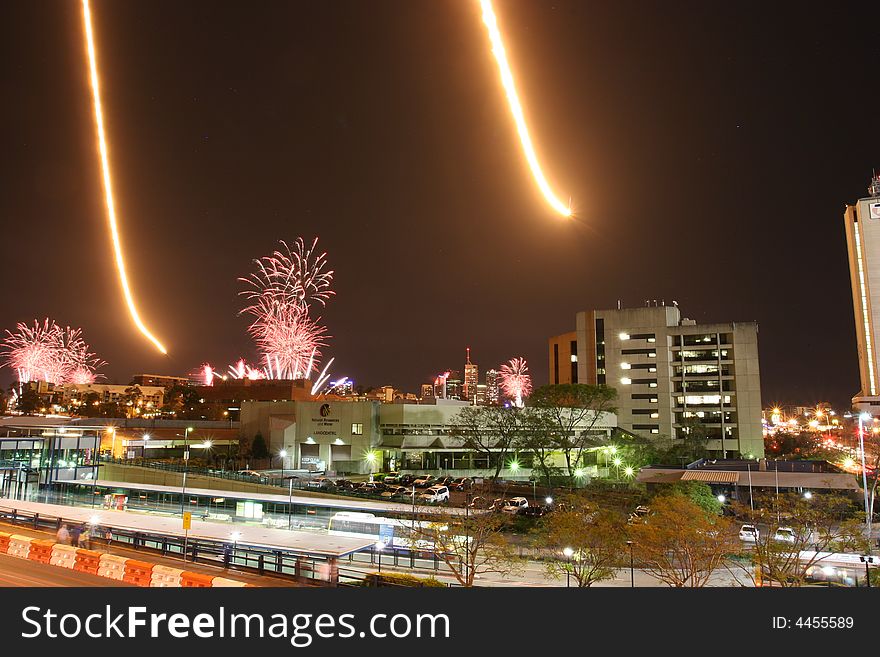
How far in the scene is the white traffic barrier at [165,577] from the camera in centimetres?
1368

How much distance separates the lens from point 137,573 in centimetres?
1470

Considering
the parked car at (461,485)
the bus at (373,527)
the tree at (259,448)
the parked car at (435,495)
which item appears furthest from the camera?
the tree at (259,448)

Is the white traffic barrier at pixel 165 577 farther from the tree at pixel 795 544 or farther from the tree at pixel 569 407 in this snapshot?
the tree at pixel 569 407

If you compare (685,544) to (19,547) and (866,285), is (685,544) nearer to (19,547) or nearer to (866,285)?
(19,547)

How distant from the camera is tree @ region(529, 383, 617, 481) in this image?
5361cm

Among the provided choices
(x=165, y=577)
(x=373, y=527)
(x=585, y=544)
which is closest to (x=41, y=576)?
(x=165, y=577)

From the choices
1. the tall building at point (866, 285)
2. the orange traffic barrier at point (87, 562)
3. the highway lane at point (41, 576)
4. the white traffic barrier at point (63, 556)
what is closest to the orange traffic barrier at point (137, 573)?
→ the highway lane at point (41, 576)

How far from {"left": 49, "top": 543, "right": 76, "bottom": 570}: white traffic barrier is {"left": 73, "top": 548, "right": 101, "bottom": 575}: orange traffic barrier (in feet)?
0.56

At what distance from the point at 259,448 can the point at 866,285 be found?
102m

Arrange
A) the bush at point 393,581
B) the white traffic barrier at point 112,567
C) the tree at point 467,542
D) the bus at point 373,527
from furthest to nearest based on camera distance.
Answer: the bus at point 373,527 → the tree at point 467,542 → the bush at point 393,581 → the white traffic barrier at point 112,567

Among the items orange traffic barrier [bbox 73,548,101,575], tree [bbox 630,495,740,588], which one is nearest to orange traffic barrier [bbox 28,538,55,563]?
orange traffic barrier [bbox 73,548,101,575]

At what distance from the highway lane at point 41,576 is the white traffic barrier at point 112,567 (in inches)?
6.7

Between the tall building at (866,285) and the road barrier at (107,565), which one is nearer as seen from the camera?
the road barrier at (107,565)

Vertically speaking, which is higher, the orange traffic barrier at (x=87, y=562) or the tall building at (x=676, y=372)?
the tall building at (x=676, y=372)
